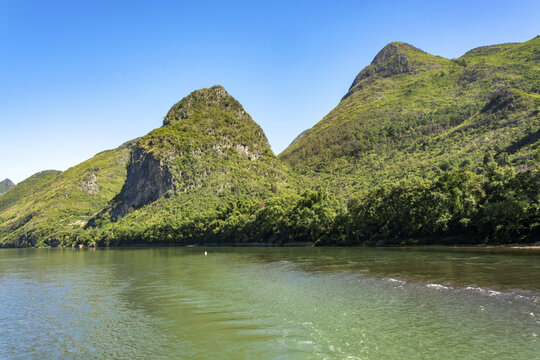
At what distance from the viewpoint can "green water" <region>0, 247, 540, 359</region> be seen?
2056 cm

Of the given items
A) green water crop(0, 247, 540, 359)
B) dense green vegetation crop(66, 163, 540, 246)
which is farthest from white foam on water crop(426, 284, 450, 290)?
dense green vegetation crop(66, 163, 540, 246)

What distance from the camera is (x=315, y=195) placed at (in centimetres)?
14788

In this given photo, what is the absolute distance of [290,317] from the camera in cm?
2806

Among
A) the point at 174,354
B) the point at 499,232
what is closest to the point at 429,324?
the point at 174,354

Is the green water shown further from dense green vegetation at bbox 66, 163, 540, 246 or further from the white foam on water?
dense green vegetation at bbox 66, 163, 540, 246

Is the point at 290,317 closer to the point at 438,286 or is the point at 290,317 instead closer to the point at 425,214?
the point at 438,286

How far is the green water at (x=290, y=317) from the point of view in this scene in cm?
2056

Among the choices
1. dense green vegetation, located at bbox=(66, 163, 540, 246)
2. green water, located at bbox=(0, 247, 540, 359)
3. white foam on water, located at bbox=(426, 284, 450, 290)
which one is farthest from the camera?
dense green vegetation, located at bbox=(66, 163, 540, 246)

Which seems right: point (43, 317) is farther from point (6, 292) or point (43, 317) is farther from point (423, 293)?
point (423, 293)


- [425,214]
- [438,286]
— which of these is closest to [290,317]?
[438,286]

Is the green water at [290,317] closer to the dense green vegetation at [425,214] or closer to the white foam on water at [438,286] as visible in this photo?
the white foam on water at [438,286]

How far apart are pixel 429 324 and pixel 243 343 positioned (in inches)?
497

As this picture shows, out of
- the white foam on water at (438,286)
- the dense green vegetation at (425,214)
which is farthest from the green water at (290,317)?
the dense green vegetation at (425,214)

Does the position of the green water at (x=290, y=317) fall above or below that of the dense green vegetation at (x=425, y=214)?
below
